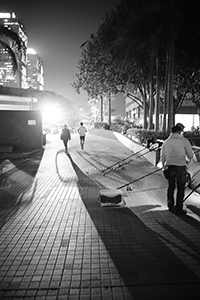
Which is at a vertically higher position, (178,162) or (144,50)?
(144,50)

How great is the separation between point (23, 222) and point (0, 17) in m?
172

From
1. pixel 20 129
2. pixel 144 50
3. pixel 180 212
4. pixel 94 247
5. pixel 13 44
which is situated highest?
pixel 144 50

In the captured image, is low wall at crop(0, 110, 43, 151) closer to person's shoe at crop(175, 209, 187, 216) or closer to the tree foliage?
the tree foliage

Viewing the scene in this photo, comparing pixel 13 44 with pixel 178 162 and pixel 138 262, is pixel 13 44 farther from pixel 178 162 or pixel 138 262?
pixel 138 262

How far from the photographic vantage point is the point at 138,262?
345 cm

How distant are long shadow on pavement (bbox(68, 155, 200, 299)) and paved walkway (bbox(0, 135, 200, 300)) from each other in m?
0.01

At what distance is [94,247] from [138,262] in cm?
76

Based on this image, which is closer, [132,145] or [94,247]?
[94,247]

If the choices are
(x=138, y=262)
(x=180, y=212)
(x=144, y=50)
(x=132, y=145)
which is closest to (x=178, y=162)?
(x=180, y=212)

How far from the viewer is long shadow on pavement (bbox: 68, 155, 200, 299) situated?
296 centimetres

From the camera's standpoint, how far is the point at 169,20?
558 inches

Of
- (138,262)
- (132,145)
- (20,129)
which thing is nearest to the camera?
(138,262)

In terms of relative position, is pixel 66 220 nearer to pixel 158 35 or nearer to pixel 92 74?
pixel 158 35

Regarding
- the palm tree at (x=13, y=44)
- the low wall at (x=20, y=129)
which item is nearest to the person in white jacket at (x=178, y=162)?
the palm tree at (x=13, y=44)
